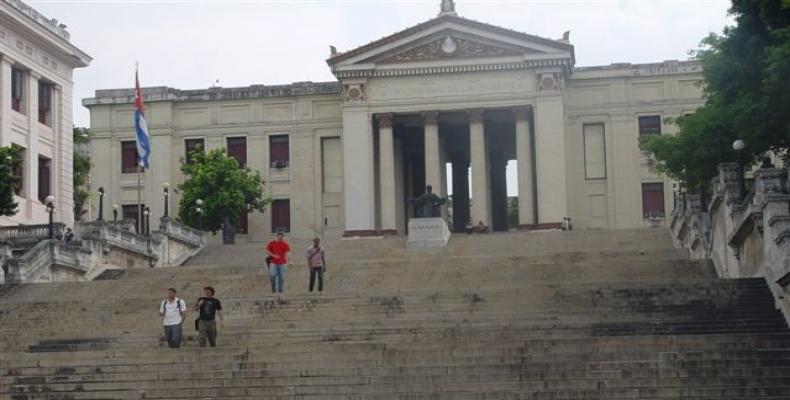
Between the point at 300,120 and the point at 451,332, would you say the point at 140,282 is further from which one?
the point at 300,120

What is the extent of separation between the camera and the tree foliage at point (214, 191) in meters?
62.3

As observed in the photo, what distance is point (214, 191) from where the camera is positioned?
6278cm

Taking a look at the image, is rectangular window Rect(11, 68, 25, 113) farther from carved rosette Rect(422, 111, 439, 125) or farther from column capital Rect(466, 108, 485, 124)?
column capital Rect(466, 108, 485, 124)

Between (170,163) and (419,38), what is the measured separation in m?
15.8

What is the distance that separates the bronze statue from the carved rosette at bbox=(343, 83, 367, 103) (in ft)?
54.8

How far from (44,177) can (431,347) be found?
Answer: 35925mm

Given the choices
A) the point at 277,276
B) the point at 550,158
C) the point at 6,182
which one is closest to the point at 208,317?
the point at 277,276

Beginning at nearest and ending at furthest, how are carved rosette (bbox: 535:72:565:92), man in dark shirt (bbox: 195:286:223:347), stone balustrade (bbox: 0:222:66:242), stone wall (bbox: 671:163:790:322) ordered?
man in dark shirt (bbox: 195:286:223:347) → stone wall (bbox: 671:163:790:322) → stone balustrade (bbox: 0:222:66:242) → carved rosette (bbox: 535:72:565:92)

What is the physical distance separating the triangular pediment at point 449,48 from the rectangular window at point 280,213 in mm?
8683

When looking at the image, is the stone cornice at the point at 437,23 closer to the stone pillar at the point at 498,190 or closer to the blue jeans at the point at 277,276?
the stone pillar at the point at 498,190

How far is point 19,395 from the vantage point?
74.2 feet

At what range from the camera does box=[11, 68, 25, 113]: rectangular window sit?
173 feet

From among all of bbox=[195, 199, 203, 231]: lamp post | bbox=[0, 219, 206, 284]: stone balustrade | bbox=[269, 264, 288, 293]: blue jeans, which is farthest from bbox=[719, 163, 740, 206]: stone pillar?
bbox=[195, 199, 203, 231]: lamp post

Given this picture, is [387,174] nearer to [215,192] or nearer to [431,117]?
[431,117]
